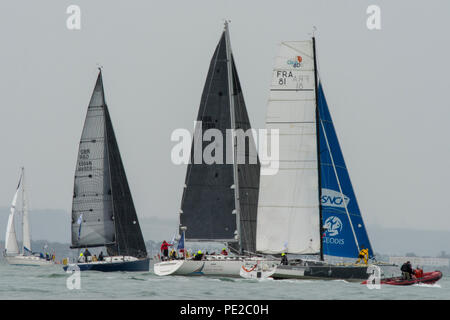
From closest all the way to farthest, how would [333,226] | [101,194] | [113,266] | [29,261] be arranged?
[333,226] → [113,266] → [101,194] → [29,261]

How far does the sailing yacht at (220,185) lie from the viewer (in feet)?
185

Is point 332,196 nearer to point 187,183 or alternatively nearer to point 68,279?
point 187,183

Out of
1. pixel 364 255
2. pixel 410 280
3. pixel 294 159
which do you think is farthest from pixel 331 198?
pixel 410 280

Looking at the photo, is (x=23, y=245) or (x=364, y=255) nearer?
(x=364, y=255)

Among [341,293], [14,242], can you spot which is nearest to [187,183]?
[341,293]

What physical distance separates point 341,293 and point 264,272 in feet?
27.9

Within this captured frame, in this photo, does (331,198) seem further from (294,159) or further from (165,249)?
(165,249)

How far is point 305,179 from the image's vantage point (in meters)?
50.6

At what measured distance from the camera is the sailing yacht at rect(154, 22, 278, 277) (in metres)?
56.3

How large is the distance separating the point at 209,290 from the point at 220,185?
14.1 m

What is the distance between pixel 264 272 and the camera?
5022 centimetres

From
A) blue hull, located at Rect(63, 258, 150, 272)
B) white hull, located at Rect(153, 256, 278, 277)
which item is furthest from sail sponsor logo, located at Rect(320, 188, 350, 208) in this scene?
blue hull, located at Rect(63, 258, 150, 272)

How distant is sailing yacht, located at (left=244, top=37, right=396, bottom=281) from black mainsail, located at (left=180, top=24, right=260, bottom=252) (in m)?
5.39

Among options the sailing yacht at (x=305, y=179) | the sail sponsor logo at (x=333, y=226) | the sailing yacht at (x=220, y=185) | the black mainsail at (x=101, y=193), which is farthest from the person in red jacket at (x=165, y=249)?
the black mainsail at (x=101, y=193)
